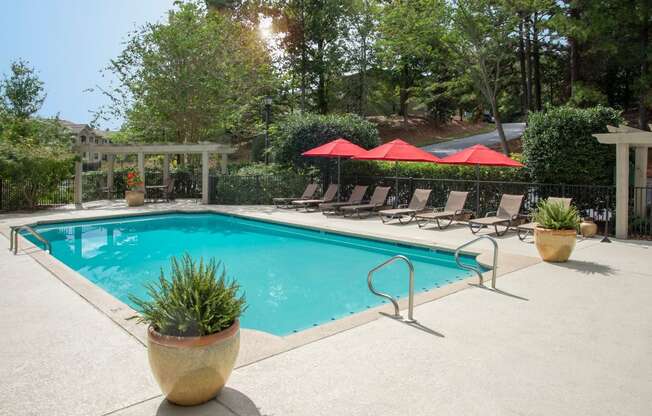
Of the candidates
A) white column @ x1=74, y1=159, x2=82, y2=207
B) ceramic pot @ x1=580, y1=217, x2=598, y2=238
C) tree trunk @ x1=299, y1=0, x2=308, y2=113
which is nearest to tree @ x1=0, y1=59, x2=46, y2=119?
tree trunk @ x1=299, y1=0, x2=308, y2=113

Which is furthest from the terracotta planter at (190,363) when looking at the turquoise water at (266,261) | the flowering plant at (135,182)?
the flowering plant at (135,182)

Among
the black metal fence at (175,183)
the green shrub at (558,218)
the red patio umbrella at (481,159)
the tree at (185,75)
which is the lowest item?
the green shrub at (558,218)

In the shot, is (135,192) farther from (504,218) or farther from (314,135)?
(504,218)

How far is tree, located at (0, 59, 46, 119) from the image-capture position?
39438 mm

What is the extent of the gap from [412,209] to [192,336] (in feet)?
38.2

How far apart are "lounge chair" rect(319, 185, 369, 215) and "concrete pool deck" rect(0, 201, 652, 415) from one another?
9470 millimetres

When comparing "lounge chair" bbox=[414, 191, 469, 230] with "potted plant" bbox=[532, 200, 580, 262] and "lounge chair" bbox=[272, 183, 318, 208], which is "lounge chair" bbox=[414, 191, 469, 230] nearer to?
"potted plant" bbox=[532, 200, 580, 262]

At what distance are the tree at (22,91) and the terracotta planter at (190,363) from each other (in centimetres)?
4410

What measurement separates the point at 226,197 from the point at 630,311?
15923 millimetres

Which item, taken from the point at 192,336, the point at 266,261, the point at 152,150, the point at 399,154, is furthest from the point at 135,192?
the point at 192,336

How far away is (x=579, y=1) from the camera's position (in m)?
20.7

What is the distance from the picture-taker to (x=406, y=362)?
13.2 feet

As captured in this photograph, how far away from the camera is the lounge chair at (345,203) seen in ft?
51.7

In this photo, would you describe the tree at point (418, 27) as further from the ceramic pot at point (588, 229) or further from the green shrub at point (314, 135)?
the ceramic pot at point (588, 229)
